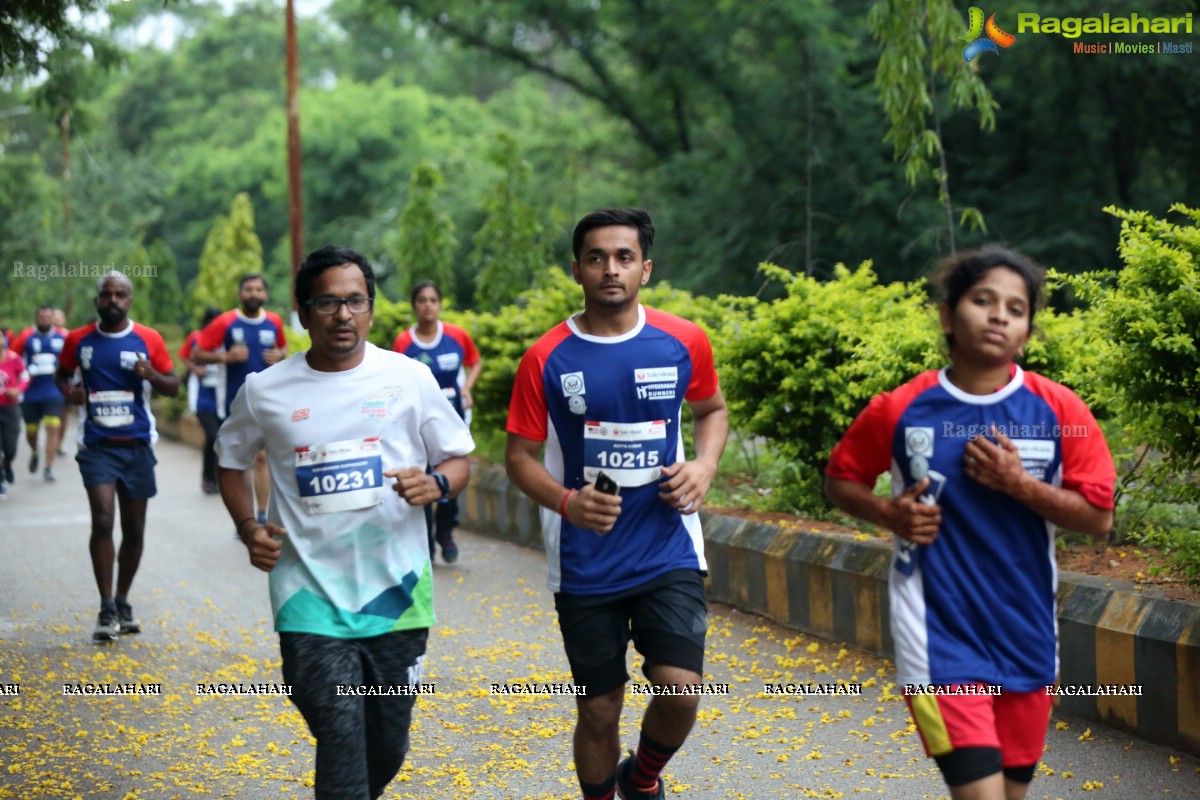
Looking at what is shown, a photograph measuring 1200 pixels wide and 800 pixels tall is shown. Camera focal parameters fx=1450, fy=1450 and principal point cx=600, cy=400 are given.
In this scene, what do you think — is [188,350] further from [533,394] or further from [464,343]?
[533,394]

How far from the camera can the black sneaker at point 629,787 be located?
4871mm

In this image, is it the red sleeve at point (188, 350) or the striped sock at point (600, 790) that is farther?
the red sleeve at point (188, 350)

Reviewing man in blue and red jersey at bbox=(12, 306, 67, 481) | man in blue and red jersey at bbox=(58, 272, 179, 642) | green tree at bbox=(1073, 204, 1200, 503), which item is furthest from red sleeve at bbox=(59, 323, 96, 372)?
man in blue and red jersey at bbox=(12, 306, 67, 481)

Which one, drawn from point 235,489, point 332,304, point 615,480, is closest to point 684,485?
point 615,480

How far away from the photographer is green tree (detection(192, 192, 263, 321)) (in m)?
36.1

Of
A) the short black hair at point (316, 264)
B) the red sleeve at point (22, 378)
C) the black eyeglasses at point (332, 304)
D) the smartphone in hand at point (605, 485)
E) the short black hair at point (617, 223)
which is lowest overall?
the red sleeve at point (22, 378)

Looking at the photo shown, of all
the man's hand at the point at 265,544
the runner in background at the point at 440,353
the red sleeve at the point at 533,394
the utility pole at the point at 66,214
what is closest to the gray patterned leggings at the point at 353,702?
the man's hand at the point at 265,544

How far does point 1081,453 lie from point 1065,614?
2781 millimetres

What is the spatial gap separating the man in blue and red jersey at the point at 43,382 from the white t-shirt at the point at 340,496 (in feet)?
48.6

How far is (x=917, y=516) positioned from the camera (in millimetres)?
3758

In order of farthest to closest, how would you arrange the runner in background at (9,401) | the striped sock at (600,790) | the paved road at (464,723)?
the runner in background at (9,401) < the paved road at (464,723) < the striped sock at (600,790)

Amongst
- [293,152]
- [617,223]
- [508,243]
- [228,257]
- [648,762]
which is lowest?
[648,762]

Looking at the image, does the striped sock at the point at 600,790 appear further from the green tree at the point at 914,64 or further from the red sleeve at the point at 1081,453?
the green tree at the point at 914,64

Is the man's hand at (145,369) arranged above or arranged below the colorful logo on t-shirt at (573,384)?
below
